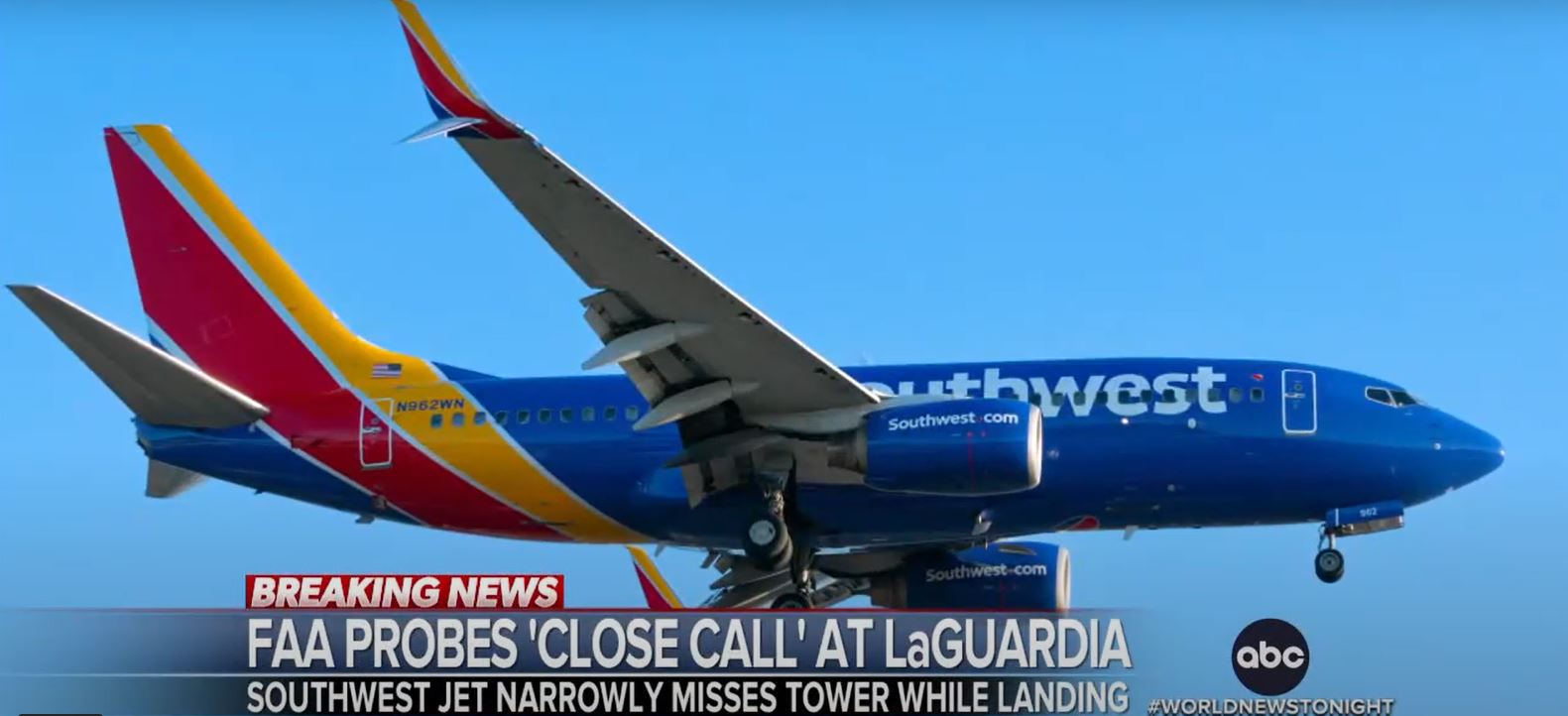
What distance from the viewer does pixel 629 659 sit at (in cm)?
3459

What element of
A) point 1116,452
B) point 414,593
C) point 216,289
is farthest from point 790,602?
point 216,289

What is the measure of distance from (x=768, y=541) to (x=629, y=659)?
3515 mm

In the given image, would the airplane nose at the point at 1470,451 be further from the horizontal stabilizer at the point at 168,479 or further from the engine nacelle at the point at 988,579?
the horizontal stabilizer at the point at 168,479

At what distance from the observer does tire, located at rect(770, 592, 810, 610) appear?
39625 mm

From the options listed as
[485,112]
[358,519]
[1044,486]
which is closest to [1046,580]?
[1044,486]

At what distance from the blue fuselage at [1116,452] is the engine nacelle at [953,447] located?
4.12 ft

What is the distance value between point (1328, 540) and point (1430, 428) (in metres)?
2.57

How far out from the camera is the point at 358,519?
40.5 m

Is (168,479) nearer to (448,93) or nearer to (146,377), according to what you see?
(146,377)

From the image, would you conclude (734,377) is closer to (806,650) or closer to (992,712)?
(806,650)

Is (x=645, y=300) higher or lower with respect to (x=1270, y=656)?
higher

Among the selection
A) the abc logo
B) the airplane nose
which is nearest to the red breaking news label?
the abc logo

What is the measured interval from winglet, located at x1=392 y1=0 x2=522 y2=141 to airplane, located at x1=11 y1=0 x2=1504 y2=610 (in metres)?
2.13

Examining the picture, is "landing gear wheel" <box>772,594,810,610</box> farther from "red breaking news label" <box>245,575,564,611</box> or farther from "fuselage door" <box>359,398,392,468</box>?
"fuselage door" <box>359,398,392,468</box>
